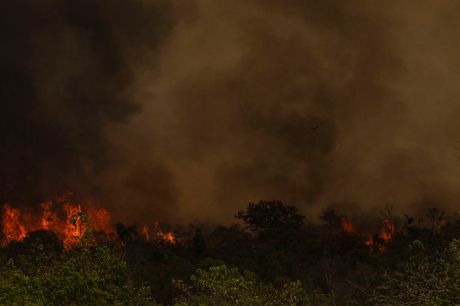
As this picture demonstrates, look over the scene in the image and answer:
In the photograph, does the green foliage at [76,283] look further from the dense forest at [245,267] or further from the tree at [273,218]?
the tree at [273,218]

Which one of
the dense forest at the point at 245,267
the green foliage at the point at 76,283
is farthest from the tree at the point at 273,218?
the green foliage at the point at 76,283

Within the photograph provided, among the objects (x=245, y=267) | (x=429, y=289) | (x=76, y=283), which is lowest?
(x=429, y=289)

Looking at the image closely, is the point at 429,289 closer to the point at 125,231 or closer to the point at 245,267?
the point at 245,267

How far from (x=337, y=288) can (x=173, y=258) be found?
90.9ft

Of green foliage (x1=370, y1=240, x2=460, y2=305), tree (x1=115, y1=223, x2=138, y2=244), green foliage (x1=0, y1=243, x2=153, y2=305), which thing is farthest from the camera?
tree (x1=115, y1=223, x2=138, y2=244)

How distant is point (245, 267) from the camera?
91.3 metres

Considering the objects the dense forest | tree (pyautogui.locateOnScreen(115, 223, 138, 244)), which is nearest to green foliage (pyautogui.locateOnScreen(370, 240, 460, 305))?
the dense forest

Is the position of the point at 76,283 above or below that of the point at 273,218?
below

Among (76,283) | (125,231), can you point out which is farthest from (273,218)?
(76,283)

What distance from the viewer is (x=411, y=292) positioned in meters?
23.1

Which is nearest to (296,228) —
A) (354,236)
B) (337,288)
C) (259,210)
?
(259,210)

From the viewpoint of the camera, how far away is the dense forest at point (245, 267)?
1120 inches

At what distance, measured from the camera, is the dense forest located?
2845cm

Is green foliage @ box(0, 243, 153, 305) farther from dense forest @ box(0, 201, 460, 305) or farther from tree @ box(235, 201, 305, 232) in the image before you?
tree @ box(235, 201, 305, 232)
